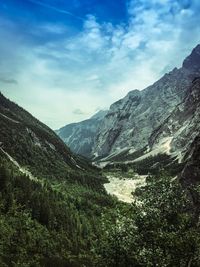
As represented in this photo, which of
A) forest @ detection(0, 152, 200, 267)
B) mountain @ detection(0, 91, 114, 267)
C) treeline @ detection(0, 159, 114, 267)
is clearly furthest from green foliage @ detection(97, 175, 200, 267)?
mountain @ detection(0, 91, 114, 267)

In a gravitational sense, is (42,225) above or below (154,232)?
above

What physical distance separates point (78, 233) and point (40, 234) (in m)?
17.2

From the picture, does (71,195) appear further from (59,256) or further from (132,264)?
(132,264)

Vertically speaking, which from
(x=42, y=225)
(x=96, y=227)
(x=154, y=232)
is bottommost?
(x=154, y=232)

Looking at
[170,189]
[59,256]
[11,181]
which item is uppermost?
[11,181]

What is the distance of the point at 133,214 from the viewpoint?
4934cm

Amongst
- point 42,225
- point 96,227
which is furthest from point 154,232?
point 96,227

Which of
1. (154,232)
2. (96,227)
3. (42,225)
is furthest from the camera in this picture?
(96,227)

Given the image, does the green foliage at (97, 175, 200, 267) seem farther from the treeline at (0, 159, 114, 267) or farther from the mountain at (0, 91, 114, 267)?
the mountain at (0, 91, 114, 267)

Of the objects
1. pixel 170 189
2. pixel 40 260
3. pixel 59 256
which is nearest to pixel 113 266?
pixel 170 189

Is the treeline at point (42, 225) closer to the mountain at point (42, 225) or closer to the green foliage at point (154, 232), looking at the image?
the mountain at point (42, 225)

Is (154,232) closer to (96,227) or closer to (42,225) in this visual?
(42,225)

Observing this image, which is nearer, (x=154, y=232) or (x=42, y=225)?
(x=154, y=232)

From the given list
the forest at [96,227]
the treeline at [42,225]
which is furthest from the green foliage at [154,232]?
the treeline at [42,225]
